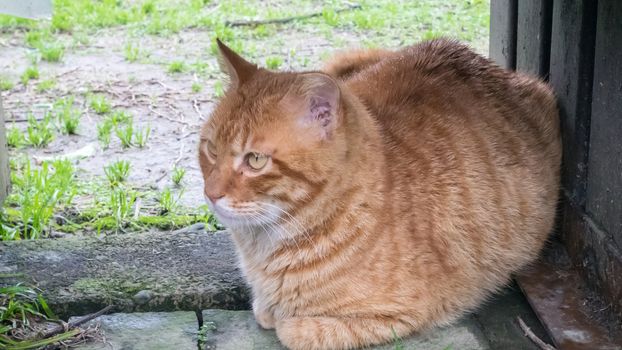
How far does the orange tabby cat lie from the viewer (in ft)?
9.42

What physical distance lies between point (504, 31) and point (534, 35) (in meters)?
0.45

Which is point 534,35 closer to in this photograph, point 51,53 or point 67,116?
point 67,116

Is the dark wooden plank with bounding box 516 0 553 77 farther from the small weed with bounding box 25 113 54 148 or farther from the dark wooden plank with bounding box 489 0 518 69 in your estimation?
the small weed with bounding box 25 113 54 148

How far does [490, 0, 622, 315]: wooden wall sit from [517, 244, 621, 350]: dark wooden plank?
5 centimetres

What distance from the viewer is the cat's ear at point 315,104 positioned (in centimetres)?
282

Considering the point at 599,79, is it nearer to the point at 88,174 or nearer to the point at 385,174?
the point at 385,174

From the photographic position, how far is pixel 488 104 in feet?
11.6

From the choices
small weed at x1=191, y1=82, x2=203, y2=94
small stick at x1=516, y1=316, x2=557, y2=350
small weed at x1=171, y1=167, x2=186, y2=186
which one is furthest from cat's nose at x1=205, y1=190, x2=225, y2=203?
small weed at x1=191, y1=82, x2=203, y2=94

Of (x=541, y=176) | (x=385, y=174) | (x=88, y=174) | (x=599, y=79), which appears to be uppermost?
(x=599, y=79)

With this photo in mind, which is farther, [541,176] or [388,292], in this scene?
[541,176]

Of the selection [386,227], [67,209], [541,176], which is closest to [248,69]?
[386,227]

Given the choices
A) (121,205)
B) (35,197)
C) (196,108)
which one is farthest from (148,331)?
(196,108)

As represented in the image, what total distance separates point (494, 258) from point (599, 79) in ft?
2.46

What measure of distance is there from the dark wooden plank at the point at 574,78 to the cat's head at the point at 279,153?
1031 millimetres
